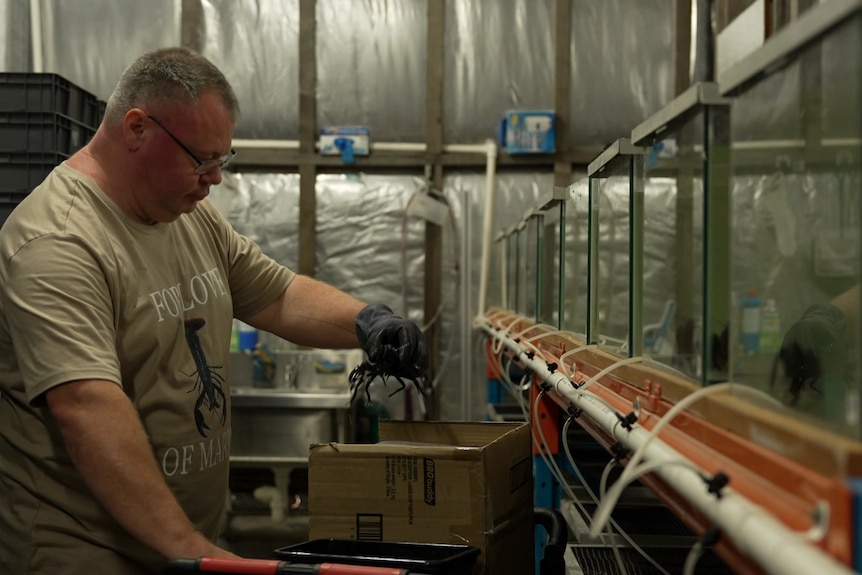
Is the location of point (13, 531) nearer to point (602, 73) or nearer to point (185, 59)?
point (185, 59)

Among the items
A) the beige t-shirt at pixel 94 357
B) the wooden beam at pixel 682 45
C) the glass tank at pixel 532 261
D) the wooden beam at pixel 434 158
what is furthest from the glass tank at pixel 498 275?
the beige t-shirt at pixel 94 357

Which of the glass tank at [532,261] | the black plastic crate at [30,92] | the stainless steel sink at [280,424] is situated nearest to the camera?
the black plastic crate at [30,92]

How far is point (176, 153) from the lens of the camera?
5.33ft

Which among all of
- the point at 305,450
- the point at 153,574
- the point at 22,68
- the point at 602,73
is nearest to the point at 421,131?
the point at 602,73

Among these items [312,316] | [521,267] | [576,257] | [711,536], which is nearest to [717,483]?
[711,536]

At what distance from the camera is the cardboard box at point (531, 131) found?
4391mm

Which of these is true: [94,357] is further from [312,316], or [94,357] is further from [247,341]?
[247,341]

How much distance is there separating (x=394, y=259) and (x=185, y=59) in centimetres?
300

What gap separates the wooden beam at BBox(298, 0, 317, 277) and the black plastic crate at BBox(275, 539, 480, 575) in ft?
10.6

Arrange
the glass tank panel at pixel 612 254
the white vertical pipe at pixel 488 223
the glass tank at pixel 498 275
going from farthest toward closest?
the white vertical pipe at pixel 488 223 → the glass tank at pixel 498 275 → the glass tank panel at pixel 612 254

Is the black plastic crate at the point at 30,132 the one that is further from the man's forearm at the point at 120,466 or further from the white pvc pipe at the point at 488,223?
the white pvc pipe at the point at 488,223

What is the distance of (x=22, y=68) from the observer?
4.45m

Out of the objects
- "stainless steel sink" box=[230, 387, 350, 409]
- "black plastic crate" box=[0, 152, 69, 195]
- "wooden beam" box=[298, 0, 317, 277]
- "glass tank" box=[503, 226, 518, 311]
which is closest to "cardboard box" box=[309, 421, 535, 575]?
"black plastic crate" box=[0, 152, 69, 195]

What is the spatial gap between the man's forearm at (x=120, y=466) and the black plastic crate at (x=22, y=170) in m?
1.29
